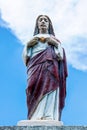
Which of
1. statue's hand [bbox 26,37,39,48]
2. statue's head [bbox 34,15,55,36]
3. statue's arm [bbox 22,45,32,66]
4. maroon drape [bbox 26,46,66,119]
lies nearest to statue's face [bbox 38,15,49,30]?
statue's head [bbox 34,15,55,36]

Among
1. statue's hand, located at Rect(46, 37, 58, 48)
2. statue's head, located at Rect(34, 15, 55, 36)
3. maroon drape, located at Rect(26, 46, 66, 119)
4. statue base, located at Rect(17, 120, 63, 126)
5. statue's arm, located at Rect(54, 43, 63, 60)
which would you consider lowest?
statue base, located at Rect(17, 120, 63, 126)

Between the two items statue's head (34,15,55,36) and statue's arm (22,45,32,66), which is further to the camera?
statue's head (34,15,55,36)

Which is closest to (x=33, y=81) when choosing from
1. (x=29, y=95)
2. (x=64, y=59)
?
(x=29, y=95)

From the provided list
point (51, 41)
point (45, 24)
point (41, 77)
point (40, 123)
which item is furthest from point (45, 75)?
point (45, 24)

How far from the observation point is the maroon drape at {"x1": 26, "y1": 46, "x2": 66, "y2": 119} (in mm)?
9078

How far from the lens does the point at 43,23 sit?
995 centimetres

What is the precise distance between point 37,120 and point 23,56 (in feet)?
5.89

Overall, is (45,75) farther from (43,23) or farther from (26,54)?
(43,23)

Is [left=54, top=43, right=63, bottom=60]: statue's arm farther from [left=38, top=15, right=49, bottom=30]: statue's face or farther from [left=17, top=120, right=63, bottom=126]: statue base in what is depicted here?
[left=17, top=120, right=63, bottom=126]: statue base

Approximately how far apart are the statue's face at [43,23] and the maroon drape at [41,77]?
0.77m

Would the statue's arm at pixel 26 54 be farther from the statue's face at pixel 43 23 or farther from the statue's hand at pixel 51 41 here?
the statue's face at pixel 43 23

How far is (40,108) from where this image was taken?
893cm

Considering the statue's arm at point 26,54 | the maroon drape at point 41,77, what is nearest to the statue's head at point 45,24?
the statue's arm at point 26,54

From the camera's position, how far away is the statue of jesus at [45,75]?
8.96 metres
